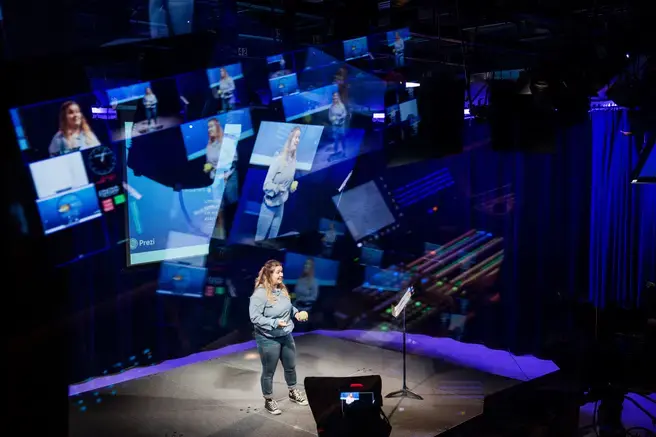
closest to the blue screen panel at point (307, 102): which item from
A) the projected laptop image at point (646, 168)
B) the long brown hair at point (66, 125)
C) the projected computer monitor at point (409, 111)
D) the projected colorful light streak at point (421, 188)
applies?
the projected computer monitor at point (409, 111)

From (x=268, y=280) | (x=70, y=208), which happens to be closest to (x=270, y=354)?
(x=268, y=280)

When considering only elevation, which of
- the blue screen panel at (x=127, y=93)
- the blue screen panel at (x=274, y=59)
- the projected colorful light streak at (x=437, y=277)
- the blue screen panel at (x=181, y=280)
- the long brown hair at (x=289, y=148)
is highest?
the blue screen panel at (x=274, y=59)

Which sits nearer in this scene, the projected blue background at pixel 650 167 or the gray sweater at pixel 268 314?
the gray sweater at pixel 268 314

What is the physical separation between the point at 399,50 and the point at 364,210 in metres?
2.17

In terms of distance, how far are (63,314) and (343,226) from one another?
6322mm

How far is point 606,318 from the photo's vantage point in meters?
6.07

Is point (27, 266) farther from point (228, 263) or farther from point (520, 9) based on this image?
point (228, 263)

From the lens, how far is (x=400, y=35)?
19.7ft

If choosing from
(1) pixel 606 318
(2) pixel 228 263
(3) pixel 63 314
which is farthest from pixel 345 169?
(3) pixel 63 314

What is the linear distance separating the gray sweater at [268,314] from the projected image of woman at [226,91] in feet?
7.27

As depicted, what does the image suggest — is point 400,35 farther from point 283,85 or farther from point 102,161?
point 102,161

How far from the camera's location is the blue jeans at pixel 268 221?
6840 millimetres

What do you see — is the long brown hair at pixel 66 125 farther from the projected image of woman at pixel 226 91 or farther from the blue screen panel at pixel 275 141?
the blue screen panel at pixel 275 141

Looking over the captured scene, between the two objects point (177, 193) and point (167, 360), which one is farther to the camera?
point (167, 360)
